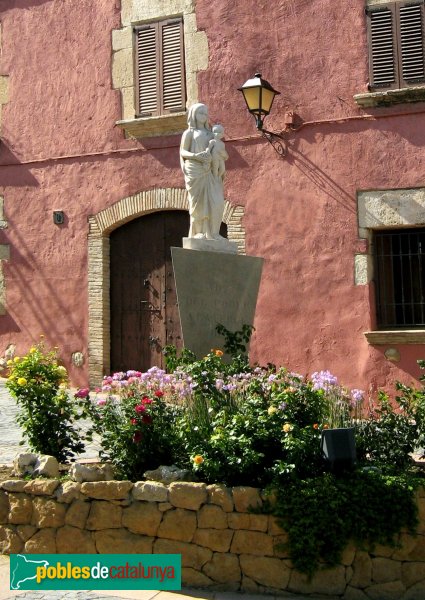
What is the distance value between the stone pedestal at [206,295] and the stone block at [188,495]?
1933 mm

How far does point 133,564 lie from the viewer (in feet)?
15.8

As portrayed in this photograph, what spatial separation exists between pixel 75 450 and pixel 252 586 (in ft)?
5.64

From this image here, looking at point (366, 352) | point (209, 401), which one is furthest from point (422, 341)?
point (209, 401)

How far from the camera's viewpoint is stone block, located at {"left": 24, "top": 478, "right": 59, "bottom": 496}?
A: 505 cm

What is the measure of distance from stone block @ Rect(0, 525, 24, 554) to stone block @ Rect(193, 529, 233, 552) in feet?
3.91

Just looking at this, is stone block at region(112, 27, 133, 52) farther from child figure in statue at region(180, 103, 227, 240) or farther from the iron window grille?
child figure in statue at region(180, 103, 227, 240)

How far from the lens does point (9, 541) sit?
5.11 metres

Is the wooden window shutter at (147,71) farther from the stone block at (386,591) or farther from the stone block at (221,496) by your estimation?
the stone block at (386,591)

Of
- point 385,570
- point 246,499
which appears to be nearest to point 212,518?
point 246,499

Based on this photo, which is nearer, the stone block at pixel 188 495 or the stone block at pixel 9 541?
the stone block at pixel 188 495

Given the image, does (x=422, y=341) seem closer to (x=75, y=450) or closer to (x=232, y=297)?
(x=232, y=297)

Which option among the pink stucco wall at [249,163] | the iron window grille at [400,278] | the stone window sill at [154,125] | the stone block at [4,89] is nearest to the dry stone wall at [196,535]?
the pink stucco wall at [249,163]

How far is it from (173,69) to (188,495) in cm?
738

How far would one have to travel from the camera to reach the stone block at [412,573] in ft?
15.1
